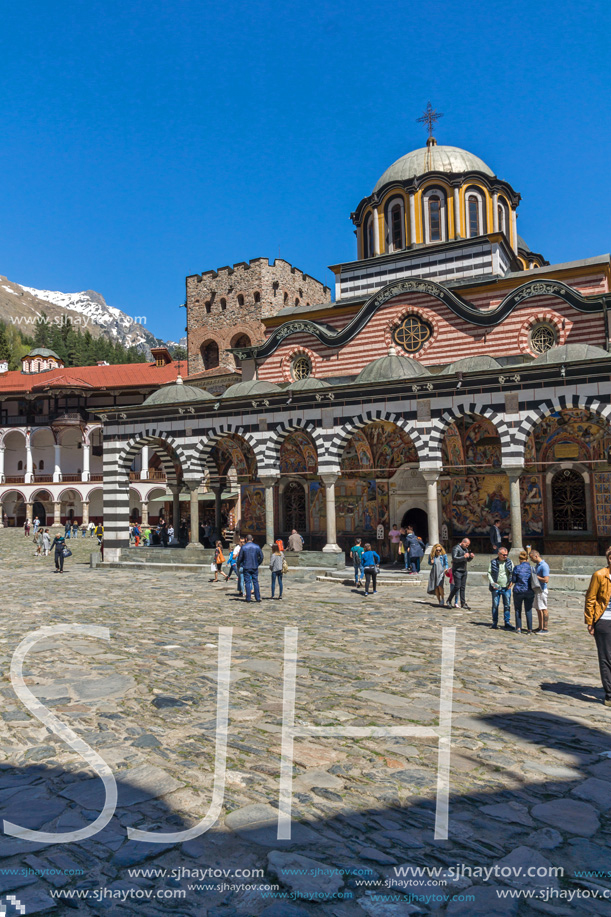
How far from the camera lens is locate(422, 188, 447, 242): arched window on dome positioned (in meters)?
25.4

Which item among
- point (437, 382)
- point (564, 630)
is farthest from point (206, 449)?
point (564, 630)

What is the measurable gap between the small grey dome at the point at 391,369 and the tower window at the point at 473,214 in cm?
816

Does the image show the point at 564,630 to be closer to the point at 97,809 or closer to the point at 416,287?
the point at 97,809

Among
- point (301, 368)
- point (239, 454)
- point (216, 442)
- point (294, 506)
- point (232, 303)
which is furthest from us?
point (232, 303)

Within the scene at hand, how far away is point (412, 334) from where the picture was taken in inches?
879

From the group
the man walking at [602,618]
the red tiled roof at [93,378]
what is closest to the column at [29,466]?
the red tiled roof at [93,378]

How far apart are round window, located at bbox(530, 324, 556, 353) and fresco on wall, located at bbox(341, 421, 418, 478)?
4.90 m

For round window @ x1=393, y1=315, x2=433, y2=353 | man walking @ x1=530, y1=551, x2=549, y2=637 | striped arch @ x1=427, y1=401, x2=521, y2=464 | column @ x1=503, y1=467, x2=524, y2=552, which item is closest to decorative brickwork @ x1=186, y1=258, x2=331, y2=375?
round window @ x1=393, y1=315, x2=433, y2=353

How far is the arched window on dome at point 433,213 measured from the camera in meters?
25.4

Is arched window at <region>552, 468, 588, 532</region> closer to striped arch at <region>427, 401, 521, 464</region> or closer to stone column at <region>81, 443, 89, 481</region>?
striped arch at <region>427, 401, 521, 464</region>

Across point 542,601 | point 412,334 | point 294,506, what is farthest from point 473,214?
point 542,601

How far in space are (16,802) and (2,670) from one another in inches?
136

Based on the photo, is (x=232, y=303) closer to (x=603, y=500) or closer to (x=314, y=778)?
(x=603, y=500)

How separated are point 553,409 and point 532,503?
372 centimetres
